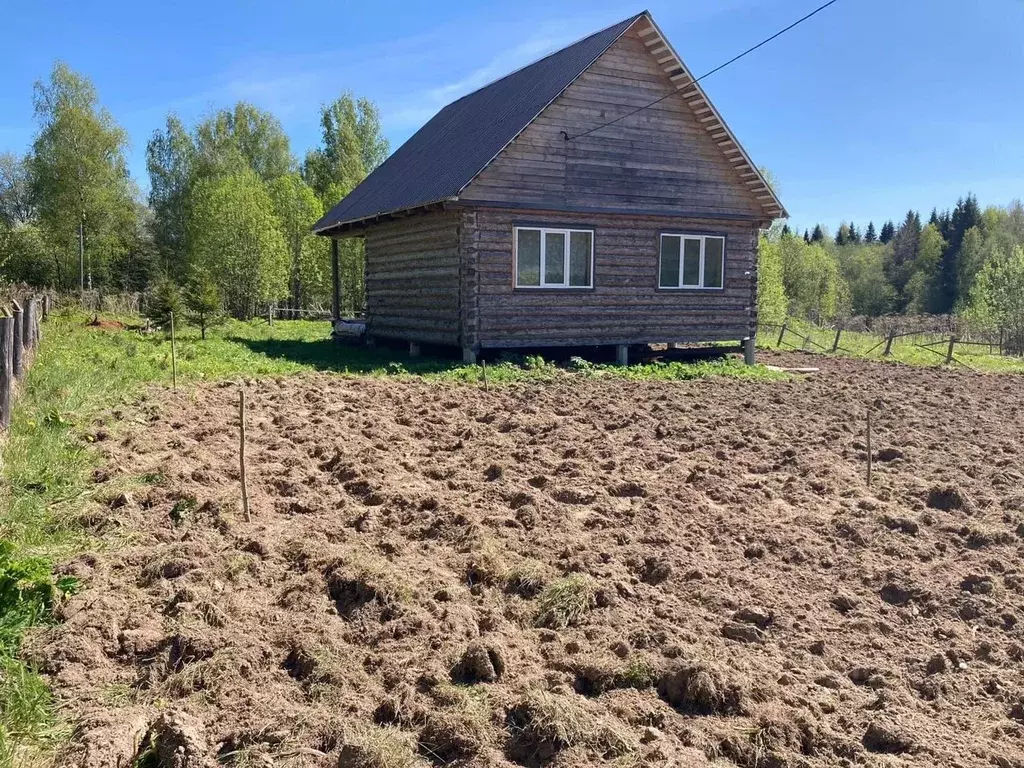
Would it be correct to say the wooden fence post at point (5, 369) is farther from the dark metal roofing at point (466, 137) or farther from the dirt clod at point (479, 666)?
the dark metal roofing at point (466, 137)

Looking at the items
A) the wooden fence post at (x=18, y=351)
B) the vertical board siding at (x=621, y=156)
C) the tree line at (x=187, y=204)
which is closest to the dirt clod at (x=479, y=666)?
the wooden fence post at (x=18, y=351)

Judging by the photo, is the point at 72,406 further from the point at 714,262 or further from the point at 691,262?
the point at 714,262

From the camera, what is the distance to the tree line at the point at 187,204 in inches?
1251

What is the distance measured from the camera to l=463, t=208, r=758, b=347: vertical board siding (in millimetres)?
14258

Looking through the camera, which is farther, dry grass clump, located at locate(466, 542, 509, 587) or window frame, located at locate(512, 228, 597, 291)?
window frame, located at locate(512, 228, 597, 291)

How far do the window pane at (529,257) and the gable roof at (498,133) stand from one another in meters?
1.68

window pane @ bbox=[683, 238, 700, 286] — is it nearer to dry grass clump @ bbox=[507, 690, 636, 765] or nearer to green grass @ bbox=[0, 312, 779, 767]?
green grass @ bbox=[0, 312, 779, 767]

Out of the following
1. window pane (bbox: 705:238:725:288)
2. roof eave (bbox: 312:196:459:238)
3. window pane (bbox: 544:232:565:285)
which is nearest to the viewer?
roof eave (bbox: 312:196:459:238)

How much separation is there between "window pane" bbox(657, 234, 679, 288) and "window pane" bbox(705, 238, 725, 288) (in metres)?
0.83

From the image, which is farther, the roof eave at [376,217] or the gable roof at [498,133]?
the gable roof at [498,133]

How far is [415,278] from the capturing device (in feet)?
53.1

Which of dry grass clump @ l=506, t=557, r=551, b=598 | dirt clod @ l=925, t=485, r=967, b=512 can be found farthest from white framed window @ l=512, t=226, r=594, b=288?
dry grass clump @ l=506, t=557, r=551, b=598

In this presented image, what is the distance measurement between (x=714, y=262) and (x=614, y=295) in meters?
2.79

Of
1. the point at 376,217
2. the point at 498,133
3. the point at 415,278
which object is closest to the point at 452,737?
the point at 498,133
